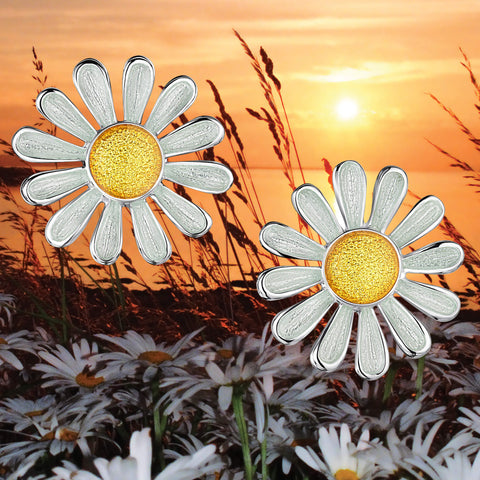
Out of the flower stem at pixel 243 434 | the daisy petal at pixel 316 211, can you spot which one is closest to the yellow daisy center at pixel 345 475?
the flower stem at pixel 243 434

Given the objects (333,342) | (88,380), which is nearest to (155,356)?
(88,380)

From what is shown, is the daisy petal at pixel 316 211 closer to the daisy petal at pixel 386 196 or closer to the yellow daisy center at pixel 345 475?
the daisy petal at pixel 386 196

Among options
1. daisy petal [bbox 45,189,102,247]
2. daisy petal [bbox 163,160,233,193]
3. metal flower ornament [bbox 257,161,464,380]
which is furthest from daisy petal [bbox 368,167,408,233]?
daisy petal [bbox 45,189,102,247]

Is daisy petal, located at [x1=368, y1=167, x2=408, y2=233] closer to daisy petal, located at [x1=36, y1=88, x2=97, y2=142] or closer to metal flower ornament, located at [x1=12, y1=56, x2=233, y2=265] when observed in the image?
metal flower ornament, located at [x1=12, y1=56, x2=233, y2=265]

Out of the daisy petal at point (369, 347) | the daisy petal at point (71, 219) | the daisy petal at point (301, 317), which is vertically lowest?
the daisy petal at point (369, 347)

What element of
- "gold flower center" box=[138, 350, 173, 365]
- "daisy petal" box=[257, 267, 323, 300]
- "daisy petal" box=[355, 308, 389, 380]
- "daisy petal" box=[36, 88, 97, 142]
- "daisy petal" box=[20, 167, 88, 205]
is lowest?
"gold flower center" box=[138, 350, 173, 365]

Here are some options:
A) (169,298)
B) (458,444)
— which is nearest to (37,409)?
(458,444)

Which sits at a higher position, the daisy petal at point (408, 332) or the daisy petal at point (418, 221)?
the daisy petal at point (418, 221)
